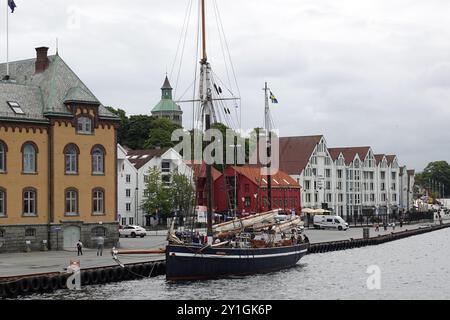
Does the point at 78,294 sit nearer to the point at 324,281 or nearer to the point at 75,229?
the point at 324,281

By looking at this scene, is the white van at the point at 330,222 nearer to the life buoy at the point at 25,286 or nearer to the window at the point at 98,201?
the window at the point at 98,201

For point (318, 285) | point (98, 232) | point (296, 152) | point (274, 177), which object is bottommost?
point (318, 285)

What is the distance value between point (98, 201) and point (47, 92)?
10814mm

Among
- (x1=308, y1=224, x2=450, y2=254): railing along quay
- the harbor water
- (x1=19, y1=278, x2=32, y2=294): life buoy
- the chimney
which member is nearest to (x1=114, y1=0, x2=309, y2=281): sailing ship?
the harbor water

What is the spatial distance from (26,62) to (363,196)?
349ft

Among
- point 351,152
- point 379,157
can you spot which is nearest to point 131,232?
point 351,152

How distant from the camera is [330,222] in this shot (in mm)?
129375

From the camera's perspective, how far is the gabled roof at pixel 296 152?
151625mm

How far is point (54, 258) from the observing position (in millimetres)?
65188

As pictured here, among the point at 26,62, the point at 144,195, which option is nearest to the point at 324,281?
the point at 26,62

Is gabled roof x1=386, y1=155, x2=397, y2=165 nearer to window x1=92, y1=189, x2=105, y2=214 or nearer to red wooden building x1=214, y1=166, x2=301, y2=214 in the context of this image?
red wooden building x1=214, y1=166, x2=301, y2=214

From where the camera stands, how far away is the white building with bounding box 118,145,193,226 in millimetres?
126688

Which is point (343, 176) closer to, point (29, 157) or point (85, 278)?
point (29, 157)

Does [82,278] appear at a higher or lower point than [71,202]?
lower
